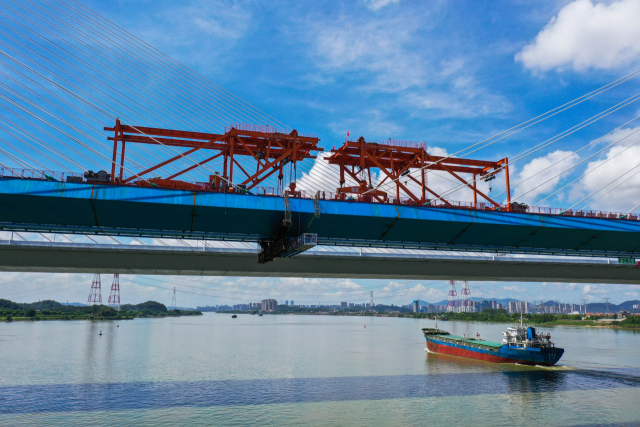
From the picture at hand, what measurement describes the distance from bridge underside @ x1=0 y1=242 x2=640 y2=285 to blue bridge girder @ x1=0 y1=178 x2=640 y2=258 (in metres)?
9.81

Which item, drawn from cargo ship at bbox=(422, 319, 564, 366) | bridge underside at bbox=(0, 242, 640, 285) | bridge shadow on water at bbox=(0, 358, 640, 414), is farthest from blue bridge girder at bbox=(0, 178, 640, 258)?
cargo ship at bbox=(422, 319, 564, 366)

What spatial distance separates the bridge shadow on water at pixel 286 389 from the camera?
30.1 metres

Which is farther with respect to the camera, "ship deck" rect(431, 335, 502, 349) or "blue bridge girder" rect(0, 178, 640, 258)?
"ship deck" rect(431, 335, 502, 349)

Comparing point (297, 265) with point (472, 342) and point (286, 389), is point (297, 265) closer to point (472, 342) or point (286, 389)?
point (286, 389)

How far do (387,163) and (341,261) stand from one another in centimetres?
1394

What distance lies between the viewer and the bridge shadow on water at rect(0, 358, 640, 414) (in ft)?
98.8

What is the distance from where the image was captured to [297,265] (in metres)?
44.8

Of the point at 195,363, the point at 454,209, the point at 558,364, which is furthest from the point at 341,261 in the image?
the point at 558,364

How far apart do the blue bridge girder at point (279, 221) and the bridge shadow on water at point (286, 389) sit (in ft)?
38.2

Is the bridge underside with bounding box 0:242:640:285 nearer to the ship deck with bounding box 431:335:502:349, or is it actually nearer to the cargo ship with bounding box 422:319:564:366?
the cargo ship with bounding box 422:319:564:366

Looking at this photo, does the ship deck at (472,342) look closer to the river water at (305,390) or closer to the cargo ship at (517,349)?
the cargo ship at (517,349)

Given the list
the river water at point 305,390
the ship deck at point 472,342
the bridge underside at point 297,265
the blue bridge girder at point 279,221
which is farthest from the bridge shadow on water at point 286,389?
the ship deck at point 472,342

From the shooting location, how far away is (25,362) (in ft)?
157

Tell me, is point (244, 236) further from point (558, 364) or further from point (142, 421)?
point (558, 364)
